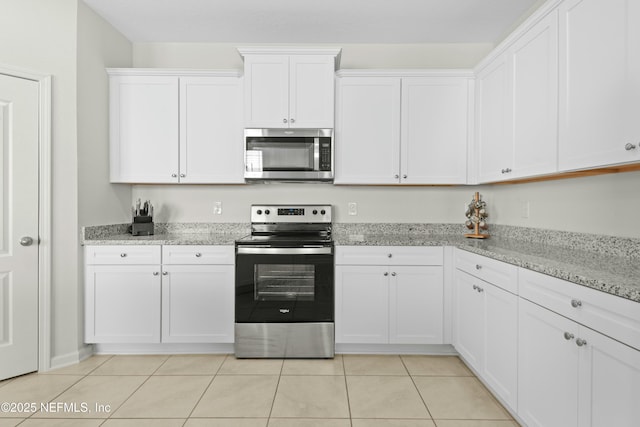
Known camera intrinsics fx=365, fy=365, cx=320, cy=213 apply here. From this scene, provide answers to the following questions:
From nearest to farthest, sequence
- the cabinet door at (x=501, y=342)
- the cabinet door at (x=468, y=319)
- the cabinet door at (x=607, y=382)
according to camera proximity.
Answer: the cabinet door at (x=607, y=382)
the cabinet door at (x=501, y=342)
the cabinet door at (x=468, y=319)

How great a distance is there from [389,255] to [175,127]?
2075mm

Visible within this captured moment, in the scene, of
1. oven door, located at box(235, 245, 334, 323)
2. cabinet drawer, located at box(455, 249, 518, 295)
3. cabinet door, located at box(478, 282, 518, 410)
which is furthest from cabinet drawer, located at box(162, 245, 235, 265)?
cabinet door, located at box(478, 282, 518, 410)

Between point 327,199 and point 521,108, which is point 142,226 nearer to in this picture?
point 327,199

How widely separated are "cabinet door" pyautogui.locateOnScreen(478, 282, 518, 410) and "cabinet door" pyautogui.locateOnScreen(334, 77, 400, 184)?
4.18ft

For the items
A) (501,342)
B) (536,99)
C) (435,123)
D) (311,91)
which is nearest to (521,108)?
(536,99)

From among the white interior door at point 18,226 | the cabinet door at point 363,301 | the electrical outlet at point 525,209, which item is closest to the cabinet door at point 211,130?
the white interior door at point 18,226

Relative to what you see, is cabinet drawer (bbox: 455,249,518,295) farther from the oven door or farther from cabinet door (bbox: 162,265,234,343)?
cabinet door (bbox: 162,265,234,343)

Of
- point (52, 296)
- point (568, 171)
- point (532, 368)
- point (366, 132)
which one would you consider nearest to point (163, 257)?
point (52, 296)

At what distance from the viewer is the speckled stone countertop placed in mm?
1468

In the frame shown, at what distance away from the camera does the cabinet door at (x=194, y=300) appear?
111 inches

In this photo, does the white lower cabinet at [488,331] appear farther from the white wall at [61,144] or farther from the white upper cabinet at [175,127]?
the white wall at [61,144]

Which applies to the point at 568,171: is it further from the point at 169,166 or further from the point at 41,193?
the point at 41,193

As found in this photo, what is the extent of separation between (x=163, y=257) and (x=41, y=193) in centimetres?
93

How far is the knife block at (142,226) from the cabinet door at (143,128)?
0.33 m
